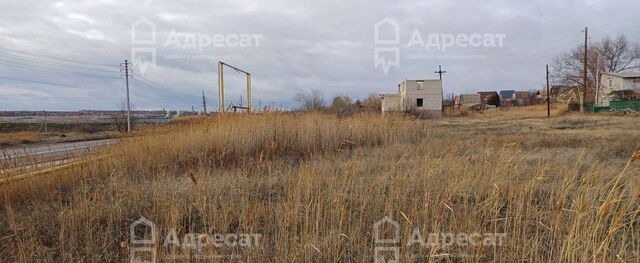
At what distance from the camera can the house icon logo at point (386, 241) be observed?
7.98ft

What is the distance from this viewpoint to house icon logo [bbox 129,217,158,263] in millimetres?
2436

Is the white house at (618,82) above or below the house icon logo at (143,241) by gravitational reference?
above

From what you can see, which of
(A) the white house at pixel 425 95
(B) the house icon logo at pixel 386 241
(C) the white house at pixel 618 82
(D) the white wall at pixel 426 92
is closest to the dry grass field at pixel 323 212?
(B) the house icon logo at pixel 386 241

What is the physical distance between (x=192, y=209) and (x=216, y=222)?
2.06ft

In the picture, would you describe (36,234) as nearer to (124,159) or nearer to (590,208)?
(124,159)

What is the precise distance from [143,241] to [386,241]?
201cm

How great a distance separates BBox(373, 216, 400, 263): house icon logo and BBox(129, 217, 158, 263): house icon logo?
163 cm

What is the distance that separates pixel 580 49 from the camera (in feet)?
138

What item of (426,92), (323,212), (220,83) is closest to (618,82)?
(426,92)

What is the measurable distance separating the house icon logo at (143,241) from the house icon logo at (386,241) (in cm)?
163

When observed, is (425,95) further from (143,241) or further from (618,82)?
(143,241)

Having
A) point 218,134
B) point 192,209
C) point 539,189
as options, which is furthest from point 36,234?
point 539,189

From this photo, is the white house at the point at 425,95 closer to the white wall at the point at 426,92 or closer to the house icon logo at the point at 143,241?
the white wall at the point at 426,92

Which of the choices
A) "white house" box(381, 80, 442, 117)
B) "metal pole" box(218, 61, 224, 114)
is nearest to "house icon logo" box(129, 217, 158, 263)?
"metal pole" box(218, 61, 224, 114)
